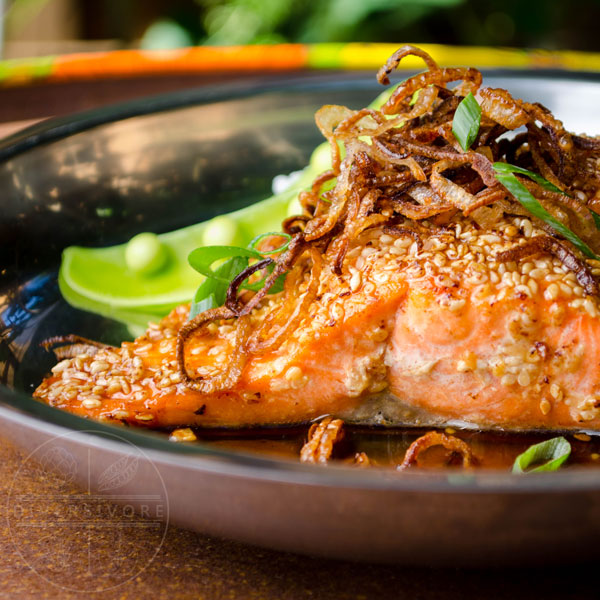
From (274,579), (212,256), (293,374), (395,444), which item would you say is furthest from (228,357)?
(274,579)

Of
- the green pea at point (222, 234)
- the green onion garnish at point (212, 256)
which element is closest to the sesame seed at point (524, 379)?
the green onion garnish at point (212, 256)

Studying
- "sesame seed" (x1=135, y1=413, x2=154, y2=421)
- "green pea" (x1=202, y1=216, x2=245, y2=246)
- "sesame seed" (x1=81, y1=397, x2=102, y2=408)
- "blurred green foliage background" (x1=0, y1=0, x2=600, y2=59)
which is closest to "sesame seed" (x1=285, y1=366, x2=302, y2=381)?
"sesame seed" (x1=135, y1=413, x2=154, y2=421)

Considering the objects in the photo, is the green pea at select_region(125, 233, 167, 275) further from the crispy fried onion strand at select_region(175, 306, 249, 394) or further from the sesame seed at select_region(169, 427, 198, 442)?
the sesame seed at select_region(169, 427, 198, 442)

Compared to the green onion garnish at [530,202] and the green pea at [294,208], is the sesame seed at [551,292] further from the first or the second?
the green pea at [294,208]

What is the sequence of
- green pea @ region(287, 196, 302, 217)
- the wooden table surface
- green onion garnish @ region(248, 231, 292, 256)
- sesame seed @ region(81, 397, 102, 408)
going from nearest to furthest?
the wooden table surface, sesame seed @ region(81, 397, 102, 408), green onion garnish @ region(248, 231, 292, 256), green pea @ region(287, 196, 302, 217)

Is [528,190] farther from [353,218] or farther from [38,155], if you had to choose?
[38,155]

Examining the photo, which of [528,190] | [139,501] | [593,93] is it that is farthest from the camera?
[593,93]

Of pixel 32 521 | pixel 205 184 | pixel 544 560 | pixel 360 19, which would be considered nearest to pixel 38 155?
pixel 205 184
